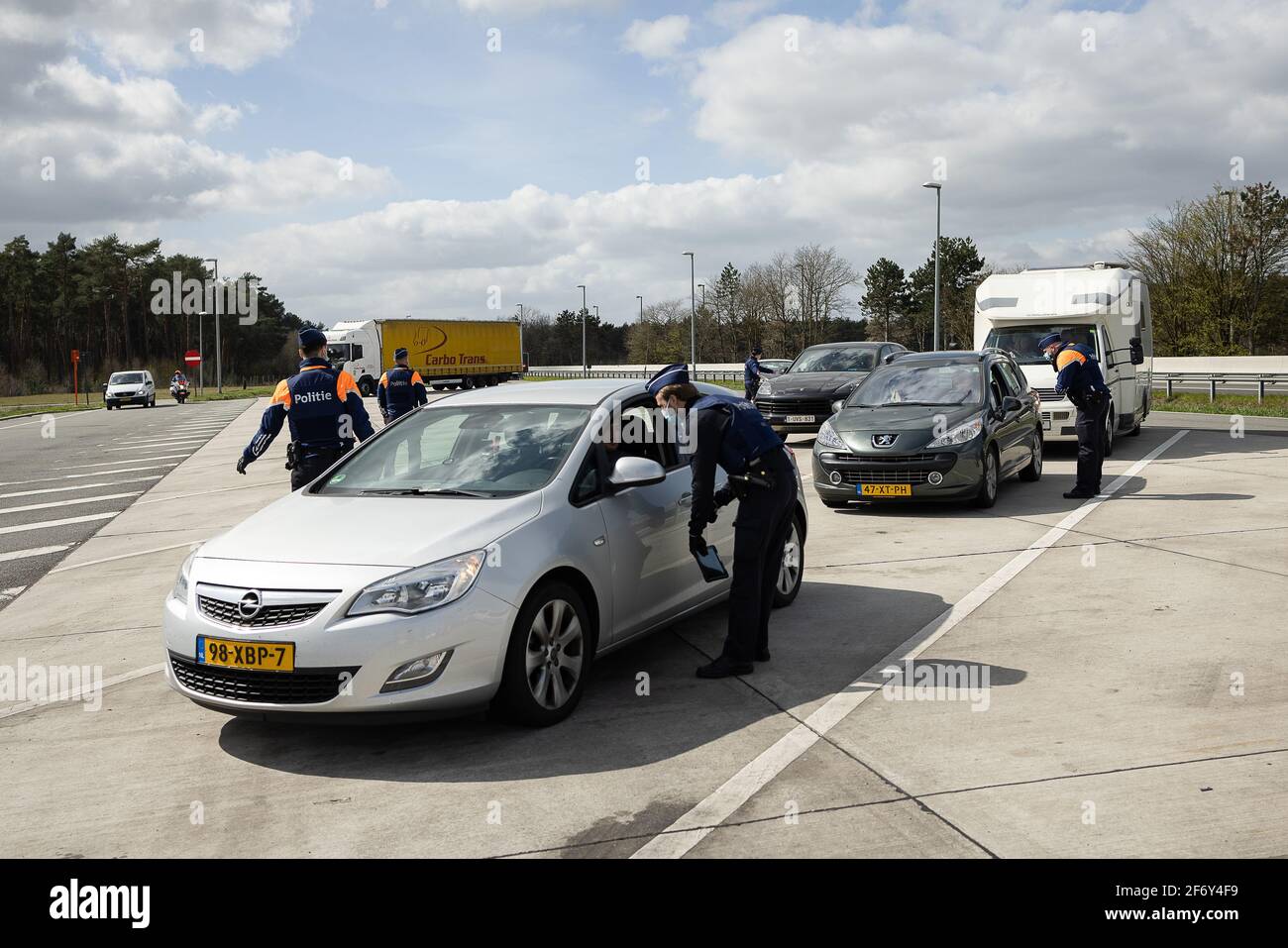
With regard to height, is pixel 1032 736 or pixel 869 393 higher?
pixel 869 393

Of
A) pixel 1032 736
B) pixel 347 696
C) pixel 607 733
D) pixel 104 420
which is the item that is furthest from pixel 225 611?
pixel 104 420

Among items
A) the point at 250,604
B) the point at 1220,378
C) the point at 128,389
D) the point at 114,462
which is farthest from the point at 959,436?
the point at 128,389

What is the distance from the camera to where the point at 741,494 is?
606cm

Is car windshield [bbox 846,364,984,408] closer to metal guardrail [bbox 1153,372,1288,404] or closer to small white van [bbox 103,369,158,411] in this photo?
metal guardrail [bbox 1153,372,1288,404]

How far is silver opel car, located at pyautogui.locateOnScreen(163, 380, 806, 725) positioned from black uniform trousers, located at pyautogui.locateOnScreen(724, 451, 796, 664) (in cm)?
39

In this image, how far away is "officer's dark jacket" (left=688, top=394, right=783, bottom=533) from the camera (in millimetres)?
5914

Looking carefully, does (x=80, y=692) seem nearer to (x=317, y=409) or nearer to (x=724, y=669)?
(x=317, y=409)

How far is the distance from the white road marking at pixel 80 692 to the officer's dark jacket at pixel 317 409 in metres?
1.88

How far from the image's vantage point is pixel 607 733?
506cm

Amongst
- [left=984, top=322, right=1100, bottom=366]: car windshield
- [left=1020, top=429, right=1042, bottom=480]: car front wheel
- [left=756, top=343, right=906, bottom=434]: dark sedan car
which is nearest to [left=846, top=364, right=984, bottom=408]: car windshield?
[left=1020, top=429, right=1042, bottom=480]: car front wheel

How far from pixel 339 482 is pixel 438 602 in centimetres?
173
